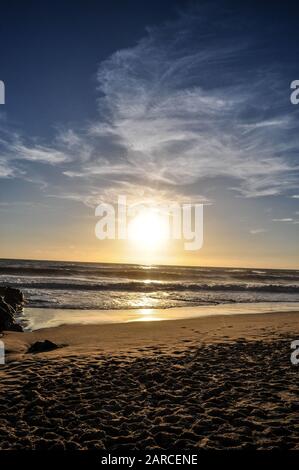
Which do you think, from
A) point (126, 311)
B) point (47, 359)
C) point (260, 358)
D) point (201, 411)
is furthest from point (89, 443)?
point (126, 311)

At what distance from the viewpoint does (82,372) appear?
7789 millimetres

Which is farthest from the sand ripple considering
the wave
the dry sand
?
the wave

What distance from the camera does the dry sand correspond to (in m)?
5.00

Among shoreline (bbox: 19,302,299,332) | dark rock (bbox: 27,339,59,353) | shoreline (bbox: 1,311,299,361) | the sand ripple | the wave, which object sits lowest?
the wave

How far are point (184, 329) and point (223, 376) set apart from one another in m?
5.79

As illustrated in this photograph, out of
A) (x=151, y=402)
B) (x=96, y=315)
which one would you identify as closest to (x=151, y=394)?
(x=151, y=402)

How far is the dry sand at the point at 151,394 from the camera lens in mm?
5000

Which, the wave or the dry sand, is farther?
the wave

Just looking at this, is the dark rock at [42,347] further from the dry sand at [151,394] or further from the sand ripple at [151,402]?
the sand ripple at [151,402]

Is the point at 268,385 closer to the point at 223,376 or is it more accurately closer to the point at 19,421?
the point at 223,376

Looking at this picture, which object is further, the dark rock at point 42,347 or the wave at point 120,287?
the wave at point 120,287

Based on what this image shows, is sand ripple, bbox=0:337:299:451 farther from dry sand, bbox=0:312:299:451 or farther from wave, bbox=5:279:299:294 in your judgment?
wave, bbox=5:279:299:294

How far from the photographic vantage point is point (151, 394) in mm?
6527

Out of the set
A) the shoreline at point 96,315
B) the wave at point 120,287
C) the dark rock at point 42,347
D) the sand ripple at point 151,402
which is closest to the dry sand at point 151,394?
the sand ripple at point 151,402
